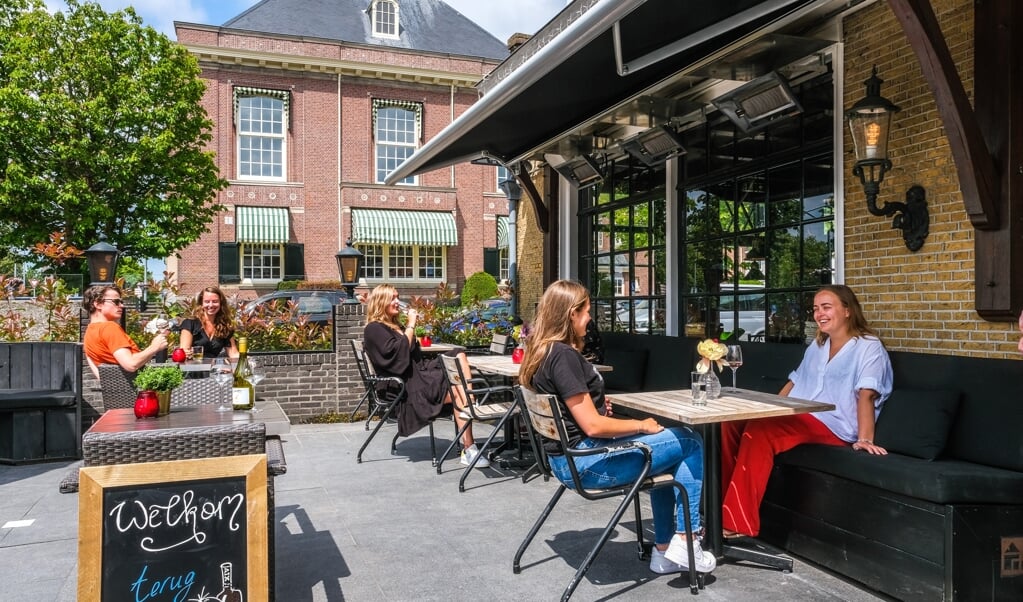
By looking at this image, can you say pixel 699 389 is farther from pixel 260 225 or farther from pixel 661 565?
pixel 260 225

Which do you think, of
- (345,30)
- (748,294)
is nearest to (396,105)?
(345,30)

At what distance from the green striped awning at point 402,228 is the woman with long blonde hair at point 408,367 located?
674 inches

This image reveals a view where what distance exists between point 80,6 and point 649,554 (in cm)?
1797

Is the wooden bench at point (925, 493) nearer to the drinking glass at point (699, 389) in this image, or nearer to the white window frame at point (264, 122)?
the drinking glass at point (699, 389)

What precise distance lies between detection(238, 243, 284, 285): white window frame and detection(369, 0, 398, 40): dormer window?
8178 millimetres

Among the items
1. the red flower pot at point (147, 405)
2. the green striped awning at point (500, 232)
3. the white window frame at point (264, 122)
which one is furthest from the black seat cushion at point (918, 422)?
the green striped awning at point (500, 232)

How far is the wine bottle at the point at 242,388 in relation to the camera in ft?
9.45

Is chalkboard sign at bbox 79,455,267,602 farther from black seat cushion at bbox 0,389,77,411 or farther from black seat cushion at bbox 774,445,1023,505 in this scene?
black seat cushion at bbox 0,389,77,411

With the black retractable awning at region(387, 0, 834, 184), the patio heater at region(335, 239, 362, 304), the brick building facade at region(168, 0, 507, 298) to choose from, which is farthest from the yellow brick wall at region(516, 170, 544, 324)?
the brick building facade at region(168, 0, 507, 298)

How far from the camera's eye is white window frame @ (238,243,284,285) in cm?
2155

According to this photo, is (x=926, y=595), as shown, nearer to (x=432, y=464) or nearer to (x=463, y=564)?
(x=463, y=564)

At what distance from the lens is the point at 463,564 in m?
3.32

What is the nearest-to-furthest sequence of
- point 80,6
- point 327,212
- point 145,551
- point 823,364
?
point 145,551
point 823,364
point 80,6
point 327,212

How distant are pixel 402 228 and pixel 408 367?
1763 centimetres
